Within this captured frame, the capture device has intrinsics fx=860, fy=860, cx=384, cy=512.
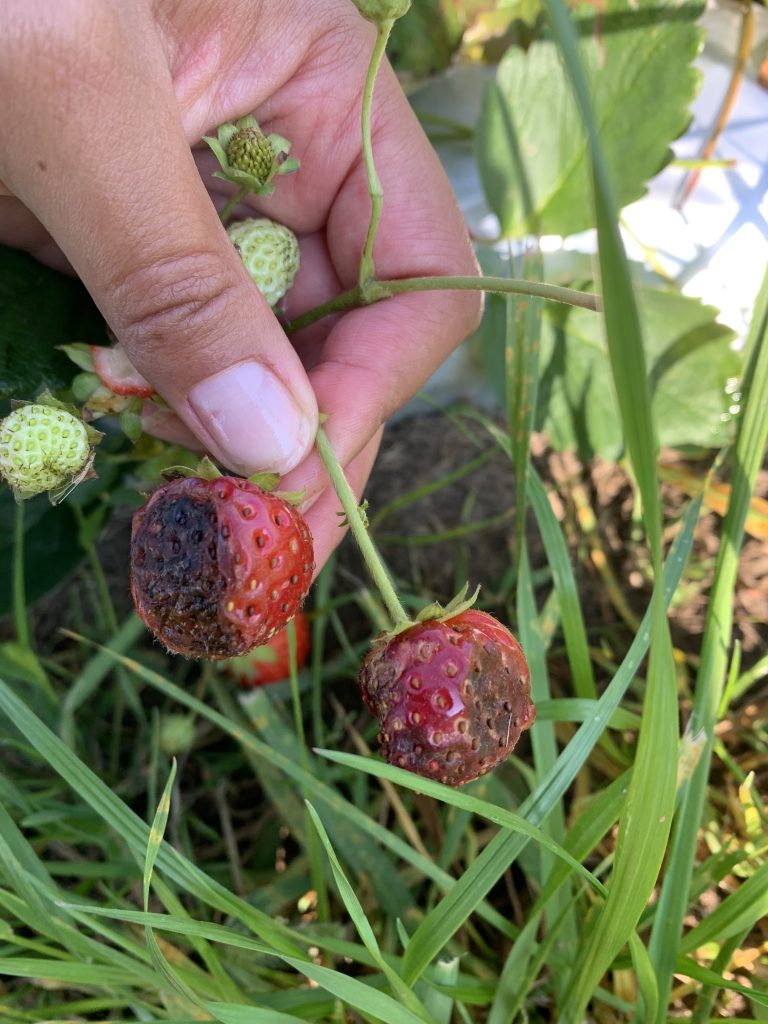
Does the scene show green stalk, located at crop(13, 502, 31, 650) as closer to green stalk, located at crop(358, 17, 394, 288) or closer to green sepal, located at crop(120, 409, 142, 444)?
green sepal, located at crop(120, 409, 142, 444)

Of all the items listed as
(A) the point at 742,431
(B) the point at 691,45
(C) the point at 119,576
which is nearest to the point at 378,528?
(C) the point at 119,576

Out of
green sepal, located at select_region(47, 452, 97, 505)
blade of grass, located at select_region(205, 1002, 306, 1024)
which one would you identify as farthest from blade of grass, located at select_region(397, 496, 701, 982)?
green sepal, located at select_region(47, 452, 97, 505)

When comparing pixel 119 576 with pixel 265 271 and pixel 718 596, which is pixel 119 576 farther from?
pixel 718 596

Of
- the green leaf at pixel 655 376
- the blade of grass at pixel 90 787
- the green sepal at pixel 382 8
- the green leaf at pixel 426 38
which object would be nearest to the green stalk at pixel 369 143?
the green sepal at pixel 382 8

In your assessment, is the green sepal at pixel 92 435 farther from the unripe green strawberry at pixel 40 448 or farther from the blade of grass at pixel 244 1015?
the blade of grass at pixel 244 1015

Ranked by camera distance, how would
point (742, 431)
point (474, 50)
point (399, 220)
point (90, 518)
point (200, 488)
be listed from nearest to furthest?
1. point (200, 488)
2. point (742, 431)
3. point (399, 220)
4. point (90, 518)
5. point (474, 50)

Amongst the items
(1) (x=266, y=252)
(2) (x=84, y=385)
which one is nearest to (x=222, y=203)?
(1) (x=266, y=252)

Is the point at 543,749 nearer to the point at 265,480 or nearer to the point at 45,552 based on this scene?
the point at 265,480
